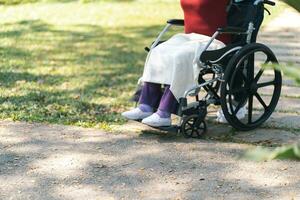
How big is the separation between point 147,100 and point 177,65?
32 centimetres

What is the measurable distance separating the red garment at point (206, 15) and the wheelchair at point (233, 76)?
0.06 m

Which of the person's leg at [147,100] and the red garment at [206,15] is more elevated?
the red garment at [206,15]

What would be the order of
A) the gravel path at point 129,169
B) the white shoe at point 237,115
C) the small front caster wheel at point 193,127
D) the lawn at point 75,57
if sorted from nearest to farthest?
1. the gravel path at point 129,169
2. the small front caster wheel at point 193,127
3. the white shoe at point 237,115
4. the lawn at point 75,57

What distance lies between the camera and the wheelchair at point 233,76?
3521 millimetres

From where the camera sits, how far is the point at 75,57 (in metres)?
6.11

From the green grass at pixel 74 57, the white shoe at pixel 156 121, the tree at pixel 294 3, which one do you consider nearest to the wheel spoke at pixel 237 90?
the white shoe at pixel 156 121

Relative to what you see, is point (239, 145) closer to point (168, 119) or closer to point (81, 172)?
point (168, 119)

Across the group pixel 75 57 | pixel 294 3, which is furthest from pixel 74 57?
pixel 294 3

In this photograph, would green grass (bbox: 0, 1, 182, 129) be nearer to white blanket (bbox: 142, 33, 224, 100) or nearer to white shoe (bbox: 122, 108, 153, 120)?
white shoe (bbox: 122, 108, 153, 120)

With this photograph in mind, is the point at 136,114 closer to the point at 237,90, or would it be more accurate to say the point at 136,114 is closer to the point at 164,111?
the point at 164,111

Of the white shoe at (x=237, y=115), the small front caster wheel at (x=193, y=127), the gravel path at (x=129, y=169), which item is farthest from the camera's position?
the white shoe at (x=237, y=115)

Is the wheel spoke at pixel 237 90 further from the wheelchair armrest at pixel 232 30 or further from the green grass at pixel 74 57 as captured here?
the green grass at pixel 74 57

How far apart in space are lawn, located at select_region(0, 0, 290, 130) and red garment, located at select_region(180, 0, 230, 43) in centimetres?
86

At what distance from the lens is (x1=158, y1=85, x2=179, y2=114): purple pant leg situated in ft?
11.7
